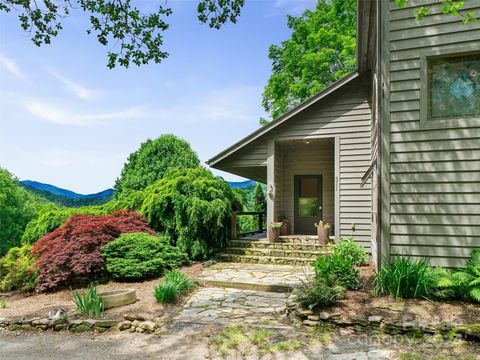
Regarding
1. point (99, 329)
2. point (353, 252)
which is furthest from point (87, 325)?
Result: point (353, 252)

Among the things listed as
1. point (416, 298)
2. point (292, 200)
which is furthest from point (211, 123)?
point (416, 298)

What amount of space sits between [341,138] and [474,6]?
193 inches

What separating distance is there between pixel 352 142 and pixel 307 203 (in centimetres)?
309

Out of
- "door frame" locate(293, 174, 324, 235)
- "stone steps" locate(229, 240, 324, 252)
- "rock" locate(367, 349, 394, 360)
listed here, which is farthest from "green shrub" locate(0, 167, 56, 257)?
"rock" locate(367, 349, 394, 360)

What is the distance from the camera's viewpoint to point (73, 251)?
7.77m

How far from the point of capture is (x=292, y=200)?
40.4 ft

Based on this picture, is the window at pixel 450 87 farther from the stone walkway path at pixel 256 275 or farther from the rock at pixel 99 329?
the rock at pixel 99 329

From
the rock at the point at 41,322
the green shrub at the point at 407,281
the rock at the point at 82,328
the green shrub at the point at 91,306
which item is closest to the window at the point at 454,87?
the green shrub at the point at 407,281

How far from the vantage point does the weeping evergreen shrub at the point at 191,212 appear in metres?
9.73

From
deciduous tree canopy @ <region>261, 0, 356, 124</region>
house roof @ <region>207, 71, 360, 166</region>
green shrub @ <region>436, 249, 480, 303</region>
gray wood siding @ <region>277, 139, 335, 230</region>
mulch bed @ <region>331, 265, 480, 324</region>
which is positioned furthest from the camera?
deciduous tree canopy @ <region>261, 0, 356, 124</region>

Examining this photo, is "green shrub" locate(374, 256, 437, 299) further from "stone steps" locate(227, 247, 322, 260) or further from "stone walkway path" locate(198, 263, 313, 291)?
"stone steps" locate(227, 247, 322, 260)

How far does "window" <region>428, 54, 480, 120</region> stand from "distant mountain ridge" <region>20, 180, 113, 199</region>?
985 inches

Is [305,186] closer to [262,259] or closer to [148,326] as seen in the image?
[262,259]

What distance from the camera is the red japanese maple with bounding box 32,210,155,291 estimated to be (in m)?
7.50
